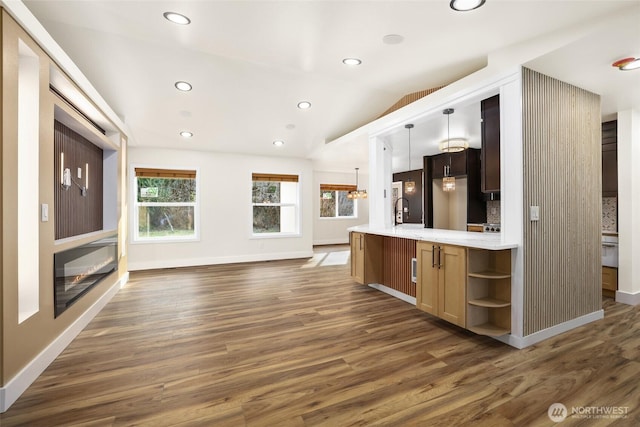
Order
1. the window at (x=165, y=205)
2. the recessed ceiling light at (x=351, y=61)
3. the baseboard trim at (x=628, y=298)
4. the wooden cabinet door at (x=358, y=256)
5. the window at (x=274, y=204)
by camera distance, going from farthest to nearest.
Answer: the window at (x=274, y=204) → the window at (x=165, y=205) → the wooden cabinet door at (x=358, y=256) → the baseboard trim at (x=628, y=298) → the recessed ceiling light at (x=351, y=61)

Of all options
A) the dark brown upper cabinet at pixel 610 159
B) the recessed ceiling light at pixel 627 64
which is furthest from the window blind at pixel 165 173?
the dark brown upper cabinet at pixel 610 159

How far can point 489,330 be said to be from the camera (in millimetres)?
2729

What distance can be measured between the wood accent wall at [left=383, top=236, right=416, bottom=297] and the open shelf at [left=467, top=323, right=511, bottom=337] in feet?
3.49

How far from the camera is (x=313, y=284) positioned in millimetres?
4797

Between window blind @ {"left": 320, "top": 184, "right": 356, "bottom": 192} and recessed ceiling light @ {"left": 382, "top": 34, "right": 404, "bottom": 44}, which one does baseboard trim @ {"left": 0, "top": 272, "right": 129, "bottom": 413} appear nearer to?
recessed ceiling light @ {"left": 382, "top": 34, "right": 404, "bottom": 44}

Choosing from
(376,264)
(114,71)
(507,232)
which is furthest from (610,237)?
(114,71)

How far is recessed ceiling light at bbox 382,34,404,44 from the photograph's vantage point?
8.81ft

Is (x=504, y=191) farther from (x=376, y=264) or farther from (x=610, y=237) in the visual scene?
(x=610, y=237)

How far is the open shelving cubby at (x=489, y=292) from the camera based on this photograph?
8.95ft

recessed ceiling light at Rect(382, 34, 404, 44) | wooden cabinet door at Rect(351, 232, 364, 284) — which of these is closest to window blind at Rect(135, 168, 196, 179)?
wooden cabinet door at Rect(351, 232, 364, 284)

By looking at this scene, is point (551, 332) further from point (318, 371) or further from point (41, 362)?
point (41, 362)

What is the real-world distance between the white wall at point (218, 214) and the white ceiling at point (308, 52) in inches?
42.5

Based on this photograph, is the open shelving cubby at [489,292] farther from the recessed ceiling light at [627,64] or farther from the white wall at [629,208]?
the white wall at [629,208]

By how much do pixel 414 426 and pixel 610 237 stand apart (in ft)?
13.3
